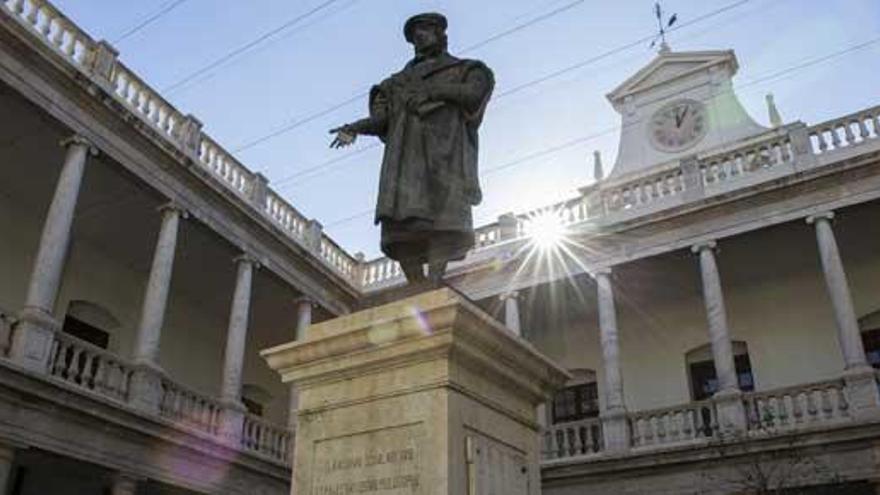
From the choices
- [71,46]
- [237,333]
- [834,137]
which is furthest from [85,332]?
[834,137]

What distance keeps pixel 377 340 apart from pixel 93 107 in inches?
407

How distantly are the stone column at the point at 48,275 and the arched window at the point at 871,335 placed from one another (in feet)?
45.8

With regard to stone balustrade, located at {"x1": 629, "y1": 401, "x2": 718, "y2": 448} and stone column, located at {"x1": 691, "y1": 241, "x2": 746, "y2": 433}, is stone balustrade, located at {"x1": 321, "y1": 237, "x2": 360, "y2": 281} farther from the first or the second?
stone column, located at {"x1": 691, "y1": 241, "x2": 746, "y2": 433}

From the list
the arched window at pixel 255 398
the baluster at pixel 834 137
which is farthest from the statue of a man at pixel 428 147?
the arched window at pixel 255 398

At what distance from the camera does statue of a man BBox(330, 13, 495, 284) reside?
182 inches

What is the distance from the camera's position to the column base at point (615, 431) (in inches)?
587

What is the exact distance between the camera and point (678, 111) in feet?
64.1

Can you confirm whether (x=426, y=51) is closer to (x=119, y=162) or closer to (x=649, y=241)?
(x=119, y=162)

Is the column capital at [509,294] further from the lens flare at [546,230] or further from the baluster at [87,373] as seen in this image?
the baluster at [87,373]

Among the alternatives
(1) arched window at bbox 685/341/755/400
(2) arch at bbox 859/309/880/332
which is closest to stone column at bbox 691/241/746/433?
(1) arched window at bbox 685/341/755/400

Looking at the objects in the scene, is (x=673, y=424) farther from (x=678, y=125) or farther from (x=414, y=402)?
(x=414, y=402)

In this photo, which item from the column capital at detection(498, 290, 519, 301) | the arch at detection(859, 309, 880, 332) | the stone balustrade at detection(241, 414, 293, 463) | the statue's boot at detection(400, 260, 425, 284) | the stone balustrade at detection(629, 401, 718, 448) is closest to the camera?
the statue's boot at detection(400, 260, 425, 284)

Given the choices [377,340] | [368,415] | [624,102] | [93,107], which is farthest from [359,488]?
[624,102]

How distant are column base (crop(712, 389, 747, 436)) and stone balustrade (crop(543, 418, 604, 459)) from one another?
2.19 meters
